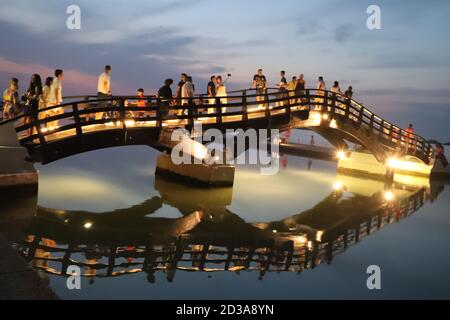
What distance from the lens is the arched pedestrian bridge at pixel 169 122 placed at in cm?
1416

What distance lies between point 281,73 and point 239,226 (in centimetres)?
1205

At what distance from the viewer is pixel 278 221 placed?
13.6m

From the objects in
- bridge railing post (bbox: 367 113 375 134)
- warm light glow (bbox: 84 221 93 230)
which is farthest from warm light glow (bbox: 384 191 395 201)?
warm light glow (bbox: 84 221 93 230)

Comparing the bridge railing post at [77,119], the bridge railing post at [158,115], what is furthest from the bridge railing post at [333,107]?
the bridge railing post at [77,119]

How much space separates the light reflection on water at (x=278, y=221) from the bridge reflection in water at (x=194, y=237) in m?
0.12

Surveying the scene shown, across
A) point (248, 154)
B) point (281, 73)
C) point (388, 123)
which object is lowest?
point (248, 154)

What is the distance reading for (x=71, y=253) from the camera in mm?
9203

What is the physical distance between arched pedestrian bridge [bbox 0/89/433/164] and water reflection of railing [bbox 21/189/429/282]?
15.4ft

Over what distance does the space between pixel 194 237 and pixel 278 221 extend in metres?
3.43

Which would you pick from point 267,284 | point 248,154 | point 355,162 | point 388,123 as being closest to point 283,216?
point 267,284

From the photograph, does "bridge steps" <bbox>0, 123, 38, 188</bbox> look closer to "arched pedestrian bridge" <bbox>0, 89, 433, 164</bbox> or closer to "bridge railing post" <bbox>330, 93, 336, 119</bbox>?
A: "arched pedestrian bridge" <bbox>0, 89, 433, 164</bbox>

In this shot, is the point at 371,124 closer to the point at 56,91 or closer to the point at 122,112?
the point at 122,112

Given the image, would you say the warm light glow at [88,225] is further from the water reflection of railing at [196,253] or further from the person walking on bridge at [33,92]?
the person walking on bridge at [33,92]
